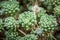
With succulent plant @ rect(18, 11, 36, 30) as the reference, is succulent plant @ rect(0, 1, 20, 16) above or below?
above

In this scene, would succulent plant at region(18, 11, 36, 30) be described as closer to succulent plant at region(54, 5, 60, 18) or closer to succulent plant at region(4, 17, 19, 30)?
succulent plant at region(4, 17, 19, 30)

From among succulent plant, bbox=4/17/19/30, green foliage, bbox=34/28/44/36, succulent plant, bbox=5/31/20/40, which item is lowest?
succulent plant, bbox=5/31/20/40

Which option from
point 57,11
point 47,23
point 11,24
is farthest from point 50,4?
point 11,24

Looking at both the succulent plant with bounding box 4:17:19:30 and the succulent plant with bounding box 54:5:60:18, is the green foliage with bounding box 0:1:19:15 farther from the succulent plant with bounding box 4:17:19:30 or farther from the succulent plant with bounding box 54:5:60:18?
the succulent plant with bounding box 54:5:60:18

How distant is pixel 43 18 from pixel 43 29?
9 cm

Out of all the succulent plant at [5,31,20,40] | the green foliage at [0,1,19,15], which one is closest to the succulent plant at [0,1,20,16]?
the green foliage at [0,1,19,15]

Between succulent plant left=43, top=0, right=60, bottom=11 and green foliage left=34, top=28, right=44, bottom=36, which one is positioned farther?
succulent plant left=43, top=0, right=60, bottom=11

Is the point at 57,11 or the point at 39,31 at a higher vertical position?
the point at 57,11

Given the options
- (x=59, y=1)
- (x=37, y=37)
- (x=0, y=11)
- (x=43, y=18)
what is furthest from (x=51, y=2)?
(x=0, y=11)

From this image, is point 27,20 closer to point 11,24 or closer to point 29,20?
point 29,20

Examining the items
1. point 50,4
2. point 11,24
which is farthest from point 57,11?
point 11,24

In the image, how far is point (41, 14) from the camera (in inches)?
56.1

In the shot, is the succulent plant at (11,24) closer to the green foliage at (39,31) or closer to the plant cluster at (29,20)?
the plant cluster at (29,20)

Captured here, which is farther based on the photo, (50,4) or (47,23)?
(50,4)
